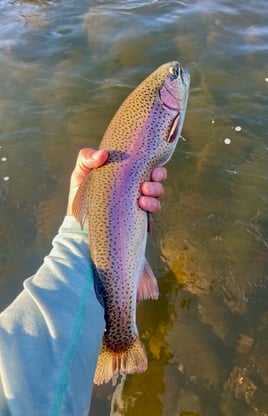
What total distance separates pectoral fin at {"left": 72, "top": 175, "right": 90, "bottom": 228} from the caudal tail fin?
71 centimetres

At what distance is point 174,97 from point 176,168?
2.19 metres

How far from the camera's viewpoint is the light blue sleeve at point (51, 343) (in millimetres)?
1611

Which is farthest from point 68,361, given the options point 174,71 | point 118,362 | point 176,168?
point 176,168

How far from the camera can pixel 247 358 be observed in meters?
3.21

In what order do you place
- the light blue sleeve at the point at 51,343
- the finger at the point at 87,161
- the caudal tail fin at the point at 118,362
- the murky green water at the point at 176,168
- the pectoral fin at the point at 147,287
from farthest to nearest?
1. the murky green water at the point at 176,168
2. the pectoral fin at the point at 147,287
3. the finger at the point at 87,161
4. the caudal tail fin at the point at 118,362
5. the light blue sleeve at the point at 51,343

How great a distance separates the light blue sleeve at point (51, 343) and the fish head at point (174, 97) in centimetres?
94

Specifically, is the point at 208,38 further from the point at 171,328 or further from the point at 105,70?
the point at 171,328

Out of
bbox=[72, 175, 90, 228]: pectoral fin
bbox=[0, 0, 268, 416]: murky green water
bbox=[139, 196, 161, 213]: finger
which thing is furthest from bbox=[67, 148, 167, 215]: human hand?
bbox=[0, 0, 268, 416]: murky green water

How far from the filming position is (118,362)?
2504 millimetres

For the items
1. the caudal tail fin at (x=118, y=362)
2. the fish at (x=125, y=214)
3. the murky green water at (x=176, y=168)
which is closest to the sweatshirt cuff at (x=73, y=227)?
the fish at (x=125, y=214)

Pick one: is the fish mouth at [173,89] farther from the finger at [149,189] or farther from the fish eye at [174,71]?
the finger at [149,189]

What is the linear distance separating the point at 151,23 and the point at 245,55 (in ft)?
6.16

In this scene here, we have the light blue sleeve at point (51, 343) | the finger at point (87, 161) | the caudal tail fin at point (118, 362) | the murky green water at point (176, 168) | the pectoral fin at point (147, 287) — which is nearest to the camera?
the light blue sleeve at point (51, 343)

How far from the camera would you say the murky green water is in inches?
125
